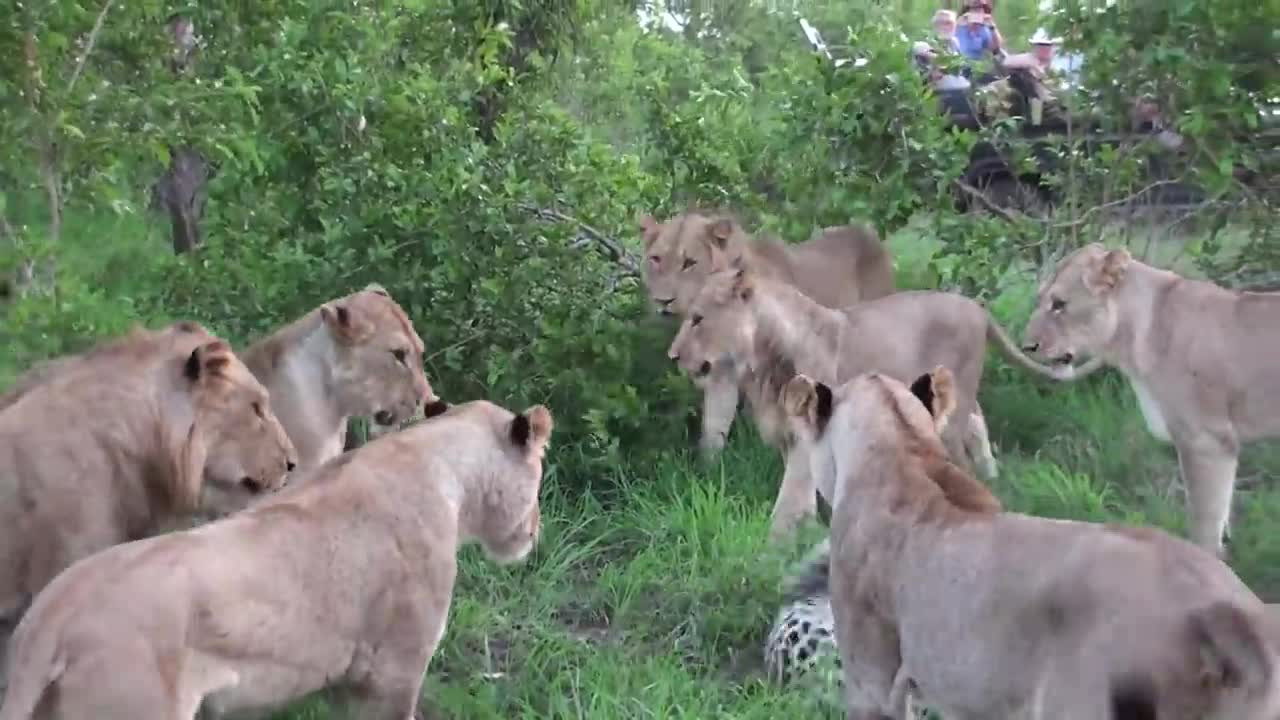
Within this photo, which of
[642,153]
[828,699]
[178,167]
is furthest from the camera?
[178,167]

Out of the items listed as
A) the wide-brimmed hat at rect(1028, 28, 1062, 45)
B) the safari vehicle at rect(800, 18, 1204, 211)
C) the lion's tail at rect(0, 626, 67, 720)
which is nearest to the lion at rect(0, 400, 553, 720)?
the lion's tail at rect(0, 626, 67, 720)

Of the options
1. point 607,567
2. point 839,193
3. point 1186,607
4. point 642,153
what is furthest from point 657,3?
point 1186,607

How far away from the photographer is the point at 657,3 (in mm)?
10695

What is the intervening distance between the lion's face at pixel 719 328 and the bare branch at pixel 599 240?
790mm

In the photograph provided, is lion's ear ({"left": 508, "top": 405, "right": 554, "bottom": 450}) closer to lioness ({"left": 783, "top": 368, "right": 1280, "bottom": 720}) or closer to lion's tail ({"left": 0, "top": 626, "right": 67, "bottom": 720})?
lioness ({"left": 783, "top": 368, "right": 1280, "bottom": 720})

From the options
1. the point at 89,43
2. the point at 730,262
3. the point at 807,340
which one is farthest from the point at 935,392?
the point at 89,43

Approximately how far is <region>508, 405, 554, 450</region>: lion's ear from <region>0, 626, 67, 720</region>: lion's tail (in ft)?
4.83

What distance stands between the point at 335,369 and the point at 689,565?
4.64 ft

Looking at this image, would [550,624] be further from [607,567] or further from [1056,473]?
[1056,473]

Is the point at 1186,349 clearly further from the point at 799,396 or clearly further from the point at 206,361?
the point at 206,361

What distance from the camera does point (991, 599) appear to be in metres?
3.46

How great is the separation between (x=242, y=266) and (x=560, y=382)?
54.1 inches

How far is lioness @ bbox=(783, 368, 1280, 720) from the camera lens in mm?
3020

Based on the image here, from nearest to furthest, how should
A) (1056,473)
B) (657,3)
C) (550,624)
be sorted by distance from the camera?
(550,624) → (1056,473) → (657,3)
